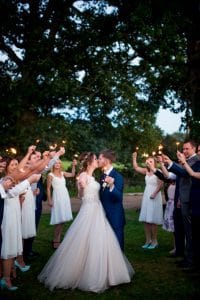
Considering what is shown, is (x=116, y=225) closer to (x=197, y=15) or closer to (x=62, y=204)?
(x=62, y=204)

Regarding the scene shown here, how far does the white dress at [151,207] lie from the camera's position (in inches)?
357

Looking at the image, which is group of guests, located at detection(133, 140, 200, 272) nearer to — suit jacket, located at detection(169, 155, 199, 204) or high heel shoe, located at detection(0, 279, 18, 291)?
suit jacket, located at detection(169, 155, 199, 204)

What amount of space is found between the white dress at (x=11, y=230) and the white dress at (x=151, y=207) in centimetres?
393

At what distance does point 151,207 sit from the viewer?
9.14 m

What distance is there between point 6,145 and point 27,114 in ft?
5.12

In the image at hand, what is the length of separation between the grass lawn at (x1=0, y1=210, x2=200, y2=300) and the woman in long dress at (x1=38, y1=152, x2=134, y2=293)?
0.14 m

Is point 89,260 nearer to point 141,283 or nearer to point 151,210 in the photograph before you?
point 141,283

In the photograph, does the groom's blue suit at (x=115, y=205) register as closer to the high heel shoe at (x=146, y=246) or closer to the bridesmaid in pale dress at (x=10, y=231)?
the bridesmaid in pale dress at (x=10, y=231)

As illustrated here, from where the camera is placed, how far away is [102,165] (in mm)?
6527

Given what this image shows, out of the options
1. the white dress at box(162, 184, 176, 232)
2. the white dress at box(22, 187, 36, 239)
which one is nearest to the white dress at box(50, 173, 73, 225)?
the white dress at box(22, 187, 36, 239)

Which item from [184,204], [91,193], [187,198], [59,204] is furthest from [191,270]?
[59,204]

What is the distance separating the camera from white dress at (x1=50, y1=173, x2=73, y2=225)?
30.3 feet

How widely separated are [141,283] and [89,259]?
1122mm

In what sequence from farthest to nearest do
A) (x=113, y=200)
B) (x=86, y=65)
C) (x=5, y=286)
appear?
(x=86, y=65) → (x=113, y=200) → (x=5, y=286)
